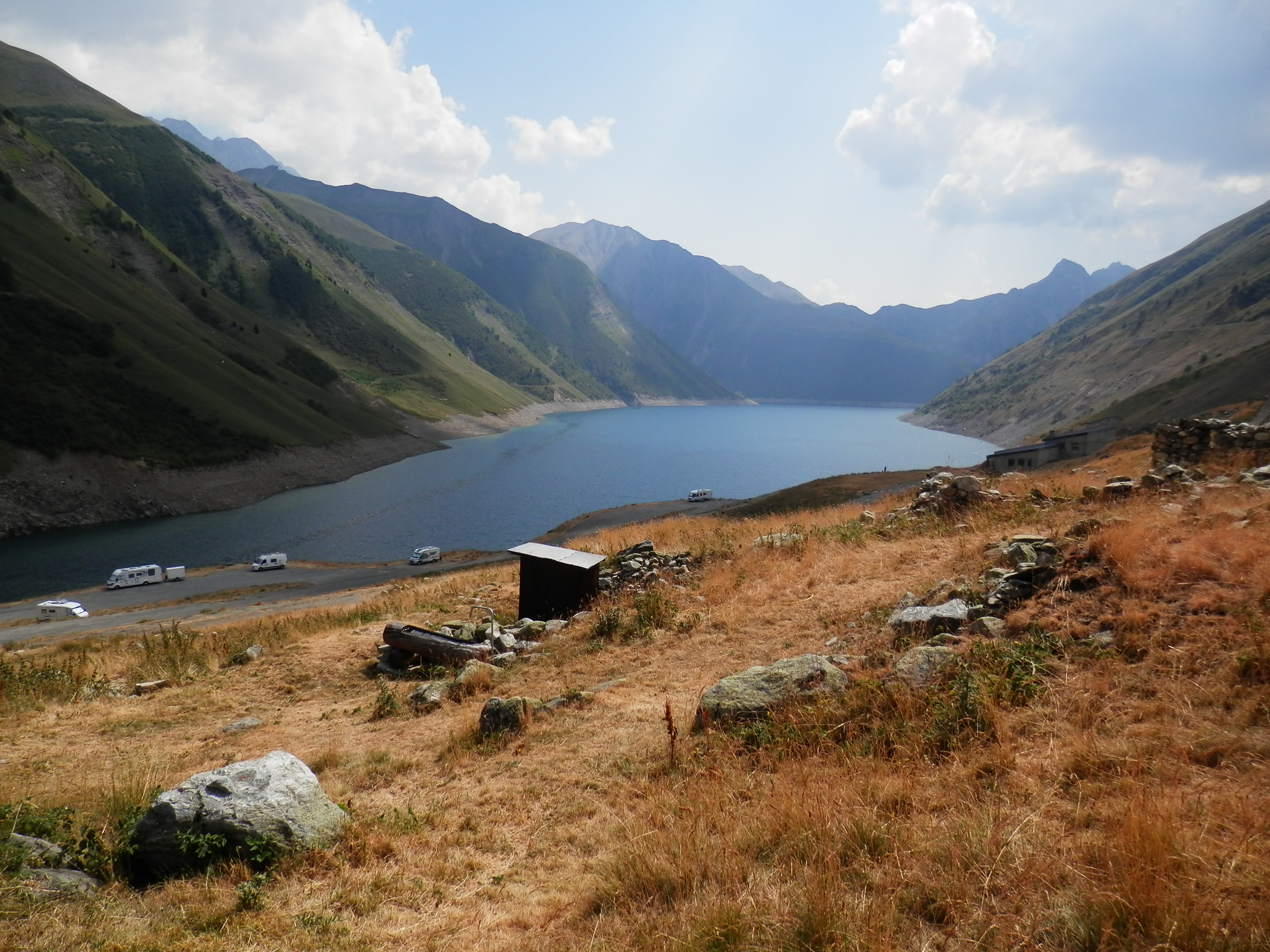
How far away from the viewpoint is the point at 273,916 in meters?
5.14

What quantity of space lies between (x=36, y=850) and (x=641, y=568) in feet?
43.1

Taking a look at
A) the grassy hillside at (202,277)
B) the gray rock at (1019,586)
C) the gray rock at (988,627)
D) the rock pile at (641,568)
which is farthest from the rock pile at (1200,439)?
the grassy hillside at (202,277)

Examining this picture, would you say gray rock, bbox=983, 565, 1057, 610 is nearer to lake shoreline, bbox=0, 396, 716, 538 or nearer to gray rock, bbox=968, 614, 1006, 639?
gray rock, bbox=968, 614, 1006, 639

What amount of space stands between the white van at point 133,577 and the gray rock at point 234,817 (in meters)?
51.5

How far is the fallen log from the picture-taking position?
45.1ft

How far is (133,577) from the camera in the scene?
155 feet

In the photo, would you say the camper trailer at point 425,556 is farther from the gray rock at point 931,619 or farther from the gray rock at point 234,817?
the gray rock at point 931,619

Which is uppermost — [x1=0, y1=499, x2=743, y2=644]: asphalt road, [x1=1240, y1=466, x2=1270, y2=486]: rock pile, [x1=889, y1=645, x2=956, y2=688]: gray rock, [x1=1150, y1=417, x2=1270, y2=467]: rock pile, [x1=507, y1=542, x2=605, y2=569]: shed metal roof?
[x1=1150, y1=417, x2=1270, y2=467]: rock pile

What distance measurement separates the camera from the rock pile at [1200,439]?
17.9m

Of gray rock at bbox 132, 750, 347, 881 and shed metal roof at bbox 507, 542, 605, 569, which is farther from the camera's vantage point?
shed metal roof at bbox 507, 542, 605, 569

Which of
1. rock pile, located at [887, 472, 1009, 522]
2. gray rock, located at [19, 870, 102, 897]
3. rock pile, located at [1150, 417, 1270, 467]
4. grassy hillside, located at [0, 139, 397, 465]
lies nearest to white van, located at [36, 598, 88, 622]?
grassy hillside, located at [0, 139, 397, 465]

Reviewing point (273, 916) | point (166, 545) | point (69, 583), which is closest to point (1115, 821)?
point (273, 916)

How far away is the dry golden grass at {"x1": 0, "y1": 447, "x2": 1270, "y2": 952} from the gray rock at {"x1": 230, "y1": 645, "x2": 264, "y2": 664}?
4844mm

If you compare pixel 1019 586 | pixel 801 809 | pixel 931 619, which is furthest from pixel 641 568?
pixel 801 809
